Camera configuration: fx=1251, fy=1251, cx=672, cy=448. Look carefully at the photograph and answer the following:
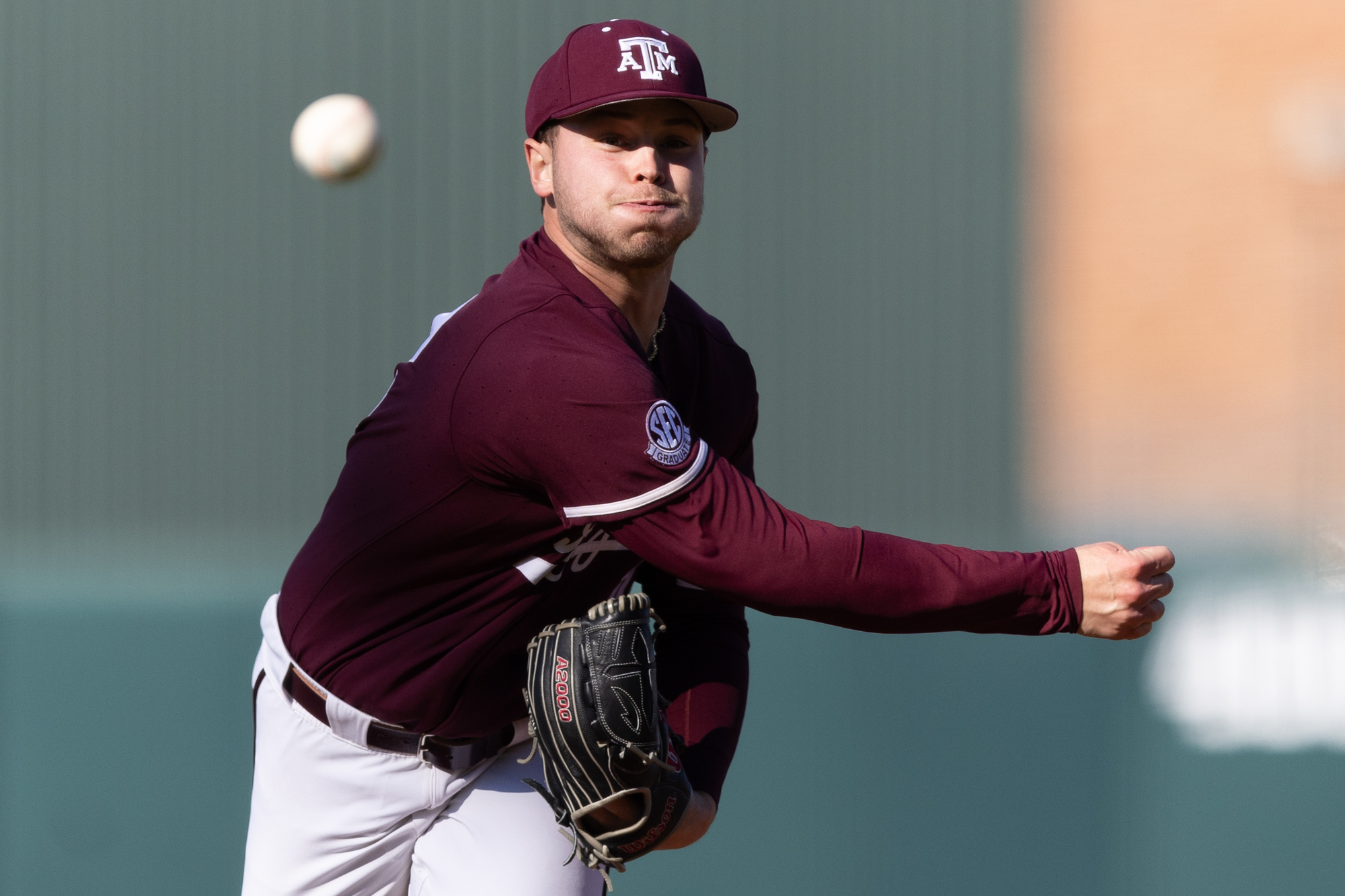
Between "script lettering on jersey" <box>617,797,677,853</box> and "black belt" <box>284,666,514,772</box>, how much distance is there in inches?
12.3

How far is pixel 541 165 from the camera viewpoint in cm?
210

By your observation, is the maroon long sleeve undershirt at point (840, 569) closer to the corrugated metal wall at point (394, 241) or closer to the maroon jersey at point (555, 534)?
the maroon jersey at point (555, 534)

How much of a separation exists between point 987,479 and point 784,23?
4.73ft

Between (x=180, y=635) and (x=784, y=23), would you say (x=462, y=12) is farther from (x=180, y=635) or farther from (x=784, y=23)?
(x=180, y=635)

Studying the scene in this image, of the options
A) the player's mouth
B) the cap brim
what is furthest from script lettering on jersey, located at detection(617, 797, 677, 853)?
the cap brim

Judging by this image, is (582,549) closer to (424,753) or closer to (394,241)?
(424,753)

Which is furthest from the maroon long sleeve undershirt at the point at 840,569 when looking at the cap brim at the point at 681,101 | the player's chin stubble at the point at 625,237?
the cap brim at the point at 681,101

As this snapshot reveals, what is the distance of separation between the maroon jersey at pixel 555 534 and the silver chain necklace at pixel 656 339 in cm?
2

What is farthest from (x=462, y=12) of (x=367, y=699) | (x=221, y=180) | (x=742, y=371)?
(x=367, y=699)

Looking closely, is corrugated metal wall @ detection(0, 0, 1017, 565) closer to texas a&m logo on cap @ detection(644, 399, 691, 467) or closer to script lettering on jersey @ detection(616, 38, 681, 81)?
script lettering on jersey @ detection(616, 38, 681, 81)

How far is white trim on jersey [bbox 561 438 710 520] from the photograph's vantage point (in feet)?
5.43

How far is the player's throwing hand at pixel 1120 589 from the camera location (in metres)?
1.69

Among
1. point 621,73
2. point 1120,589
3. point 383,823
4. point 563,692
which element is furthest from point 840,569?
point 383,823

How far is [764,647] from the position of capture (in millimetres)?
3561
